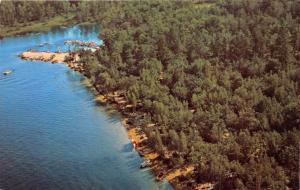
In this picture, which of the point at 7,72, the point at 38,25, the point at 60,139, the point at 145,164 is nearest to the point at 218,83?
the point at 145,164

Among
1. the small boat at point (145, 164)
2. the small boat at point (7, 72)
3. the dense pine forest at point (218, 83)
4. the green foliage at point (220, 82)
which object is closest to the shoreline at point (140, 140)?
the small boat at point (145, 164)

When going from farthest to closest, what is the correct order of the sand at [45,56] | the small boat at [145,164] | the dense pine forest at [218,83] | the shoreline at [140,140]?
1. the sand at [45,56]
2. the small boat at [145,164]
3. the shoreline at [140,140]
4. the dense pine forest at [218,83]

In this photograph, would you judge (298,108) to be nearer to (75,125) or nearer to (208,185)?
(208,185)

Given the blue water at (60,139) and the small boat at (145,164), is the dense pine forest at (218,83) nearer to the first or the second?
the small boat at (145,164)

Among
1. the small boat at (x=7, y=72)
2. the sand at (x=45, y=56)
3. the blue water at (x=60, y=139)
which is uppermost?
the sand at (x=45, y=56)

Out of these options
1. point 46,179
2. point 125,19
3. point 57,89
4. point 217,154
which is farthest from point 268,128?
point 125,19

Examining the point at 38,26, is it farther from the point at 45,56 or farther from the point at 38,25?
the point at 45,56
